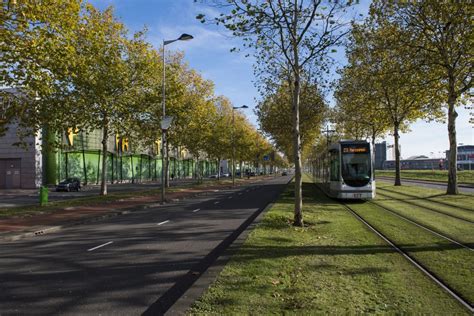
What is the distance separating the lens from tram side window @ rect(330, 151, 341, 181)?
22109 mm

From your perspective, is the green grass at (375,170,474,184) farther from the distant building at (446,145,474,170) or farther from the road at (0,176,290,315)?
the distant building at (446,145,474,170)

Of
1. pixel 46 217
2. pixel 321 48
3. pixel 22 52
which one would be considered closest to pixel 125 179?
pixel 46 217

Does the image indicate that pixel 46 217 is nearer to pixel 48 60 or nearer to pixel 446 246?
pixel 48 60

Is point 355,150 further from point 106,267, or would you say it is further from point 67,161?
point 67,161

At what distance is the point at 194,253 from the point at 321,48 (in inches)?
295

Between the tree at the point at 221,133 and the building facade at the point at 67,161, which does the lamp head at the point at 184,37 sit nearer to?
the building facade at the point at 67,161

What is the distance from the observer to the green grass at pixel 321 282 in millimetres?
5168

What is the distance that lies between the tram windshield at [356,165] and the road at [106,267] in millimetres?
9876

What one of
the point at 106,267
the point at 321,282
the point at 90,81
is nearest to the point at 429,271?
the point at 321,282

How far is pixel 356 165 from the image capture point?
21.6 metres

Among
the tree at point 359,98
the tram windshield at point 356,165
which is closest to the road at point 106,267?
the tram windshield at point 356,165

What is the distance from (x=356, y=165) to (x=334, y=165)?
4.81 feet

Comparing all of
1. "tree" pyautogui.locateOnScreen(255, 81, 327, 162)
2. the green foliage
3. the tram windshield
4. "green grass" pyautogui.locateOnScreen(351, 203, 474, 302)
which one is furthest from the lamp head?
"green grass" pyautogui.locateOnScreen(351, 203, 474, 302)

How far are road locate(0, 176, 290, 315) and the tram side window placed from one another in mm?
9985
